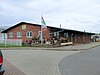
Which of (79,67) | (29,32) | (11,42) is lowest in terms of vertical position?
(79,67)

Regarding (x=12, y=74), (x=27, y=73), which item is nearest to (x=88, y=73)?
(x=27, y=73)

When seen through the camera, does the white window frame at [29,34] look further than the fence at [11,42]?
Yes

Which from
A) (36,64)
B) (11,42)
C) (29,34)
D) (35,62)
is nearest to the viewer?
(36,64)

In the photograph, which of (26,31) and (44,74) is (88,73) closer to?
(44,74)

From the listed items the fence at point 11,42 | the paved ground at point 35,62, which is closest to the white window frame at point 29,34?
the fence at point 11,42

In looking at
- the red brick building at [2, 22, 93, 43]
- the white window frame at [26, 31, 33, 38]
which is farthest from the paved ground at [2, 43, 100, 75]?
the white window frame at [26, 31, 33, 38]

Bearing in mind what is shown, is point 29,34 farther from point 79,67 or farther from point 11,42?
point 79,67

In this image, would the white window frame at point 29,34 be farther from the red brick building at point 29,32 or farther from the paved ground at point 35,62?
the paved ground at point 35,62

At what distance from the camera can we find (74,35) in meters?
55.0

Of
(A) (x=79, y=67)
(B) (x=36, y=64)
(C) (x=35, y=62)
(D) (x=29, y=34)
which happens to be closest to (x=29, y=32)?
(D) (x=29, y=34)

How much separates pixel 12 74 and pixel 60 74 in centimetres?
196

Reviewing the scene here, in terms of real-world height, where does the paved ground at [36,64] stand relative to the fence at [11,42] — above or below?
below

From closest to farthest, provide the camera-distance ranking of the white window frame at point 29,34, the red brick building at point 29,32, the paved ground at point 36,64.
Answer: the paved ground at point 36,64
the red brick building at point 29,32
the white window frame at point 29,34

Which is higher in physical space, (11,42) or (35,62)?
(11,42)
